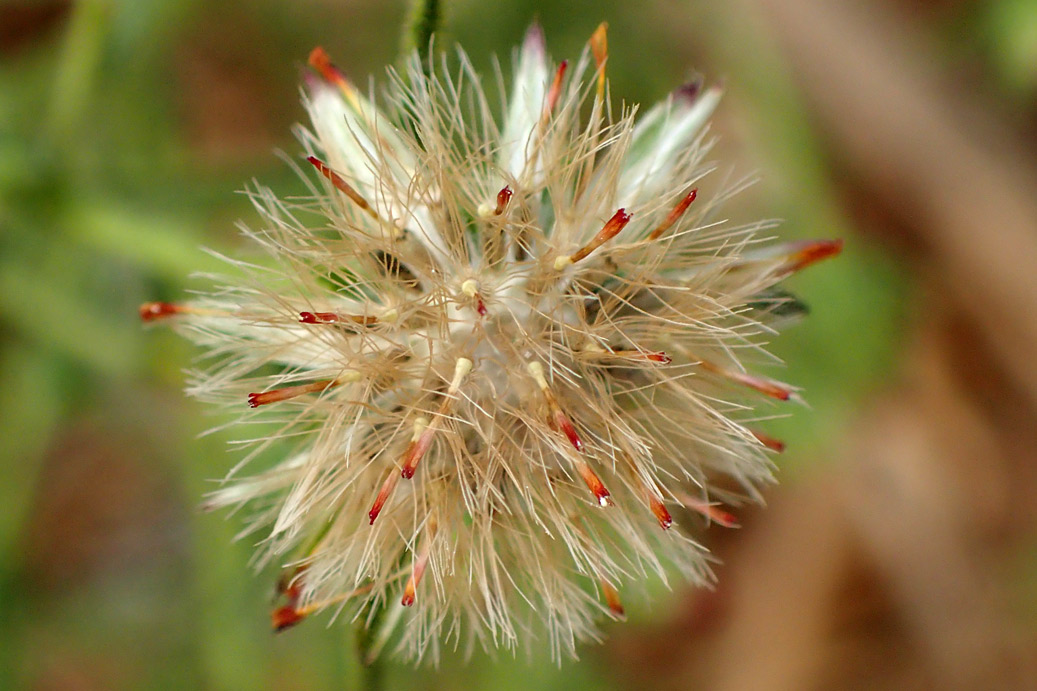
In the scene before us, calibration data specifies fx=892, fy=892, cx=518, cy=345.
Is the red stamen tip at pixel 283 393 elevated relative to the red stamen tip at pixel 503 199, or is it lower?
lower

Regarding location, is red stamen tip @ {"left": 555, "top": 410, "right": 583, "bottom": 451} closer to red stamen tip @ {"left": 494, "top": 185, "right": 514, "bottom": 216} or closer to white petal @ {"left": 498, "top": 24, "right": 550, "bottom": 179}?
red stamen tip @ {"left": 494, "top": 185, "right": 514, "bottom": 216}

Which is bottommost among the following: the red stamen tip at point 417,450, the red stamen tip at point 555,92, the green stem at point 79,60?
the red stamen tip at point 417,450

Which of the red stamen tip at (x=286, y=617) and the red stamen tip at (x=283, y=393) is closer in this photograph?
the red stamen tip at (x=283, y=393)

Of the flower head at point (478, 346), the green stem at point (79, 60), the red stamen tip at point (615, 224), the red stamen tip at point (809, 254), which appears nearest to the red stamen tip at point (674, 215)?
the flower head at point (478, 346)

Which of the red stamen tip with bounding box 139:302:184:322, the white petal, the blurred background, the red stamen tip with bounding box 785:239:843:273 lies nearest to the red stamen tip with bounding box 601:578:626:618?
the red stamen tip with bounding box 785:239:843:273

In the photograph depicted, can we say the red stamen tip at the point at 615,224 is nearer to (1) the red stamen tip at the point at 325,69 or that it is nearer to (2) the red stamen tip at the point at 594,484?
(2) the red stamen tip at the point at 594,484

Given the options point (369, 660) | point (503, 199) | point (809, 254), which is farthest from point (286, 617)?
point (809, 254)

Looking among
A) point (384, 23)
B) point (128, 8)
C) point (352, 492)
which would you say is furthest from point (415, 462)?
point (384, 23)

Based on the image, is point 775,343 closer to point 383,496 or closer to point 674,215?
point 674,215

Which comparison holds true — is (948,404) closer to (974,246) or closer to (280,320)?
(974,246)
